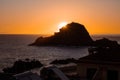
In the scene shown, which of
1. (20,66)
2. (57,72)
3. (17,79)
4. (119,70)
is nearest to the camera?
(17,79)

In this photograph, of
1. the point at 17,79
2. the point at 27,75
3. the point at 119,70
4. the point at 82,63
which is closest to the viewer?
the point at 17,79

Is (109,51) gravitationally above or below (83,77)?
above

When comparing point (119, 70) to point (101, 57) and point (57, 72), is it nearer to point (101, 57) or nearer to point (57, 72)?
point (101, 57)

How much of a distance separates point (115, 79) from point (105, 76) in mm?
546

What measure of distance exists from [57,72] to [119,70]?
3793 mm

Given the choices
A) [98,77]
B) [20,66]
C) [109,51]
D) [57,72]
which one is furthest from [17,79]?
[20,66]

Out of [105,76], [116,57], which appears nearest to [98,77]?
[105,76]

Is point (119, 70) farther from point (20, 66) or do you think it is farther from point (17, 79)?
point (20, 66)

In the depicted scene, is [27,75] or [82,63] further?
[82,63]

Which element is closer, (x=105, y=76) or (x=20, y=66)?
(x=105, y=76)

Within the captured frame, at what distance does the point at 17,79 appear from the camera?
12578 mm

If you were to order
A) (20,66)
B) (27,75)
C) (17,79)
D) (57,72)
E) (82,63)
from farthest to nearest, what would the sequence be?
(20,66) < (82,63) < (57,72) < (27,75) < (17,79)

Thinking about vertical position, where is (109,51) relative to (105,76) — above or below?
above

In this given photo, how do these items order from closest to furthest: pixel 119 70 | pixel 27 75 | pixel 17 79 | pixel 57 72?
pixel 17 79
pixel 27 75
pixel 57 72
pixel 119 70
